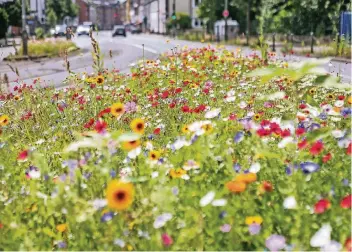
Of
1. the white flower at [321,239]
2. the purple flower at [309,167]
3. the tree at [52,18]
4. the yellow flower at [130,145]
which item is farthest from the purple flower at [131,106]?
the tree at [52,18]

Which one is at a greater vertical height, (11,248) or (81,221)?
(81,221)

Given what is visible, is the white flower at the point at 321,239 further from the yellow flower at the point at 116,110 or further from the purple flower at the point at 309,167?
the yellow flower at the point at 116,110

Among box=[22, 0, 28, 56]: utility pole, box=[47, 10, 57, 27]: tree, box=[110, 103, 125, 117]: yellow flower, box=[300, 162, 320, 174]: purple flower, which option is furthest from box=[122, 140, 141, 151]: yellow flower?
box=[47, 10, 57, 27]: tree

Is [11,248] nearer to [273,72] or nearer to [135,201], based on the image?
[135,201]

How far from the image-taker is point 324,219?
321 cm

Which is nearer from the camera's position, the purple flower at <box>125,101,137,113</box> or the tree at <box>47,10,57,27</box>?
the purple flower at <box>125,101,137,113</box>

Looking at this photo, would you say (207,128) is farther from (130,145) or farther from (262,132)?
(130,145)

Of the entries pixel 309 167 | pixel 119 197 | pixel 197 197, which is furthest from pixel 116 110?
pixel 309 167

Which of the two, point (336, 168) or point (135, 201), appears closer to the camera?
point (135, 201)

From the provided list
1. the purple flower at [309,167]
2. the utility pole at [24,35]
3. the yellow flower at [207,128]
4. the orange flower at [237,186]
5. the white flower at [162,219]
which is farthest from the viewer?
the utility pole at [24,35]

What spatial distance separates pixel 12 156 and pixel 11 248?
5.25 ft

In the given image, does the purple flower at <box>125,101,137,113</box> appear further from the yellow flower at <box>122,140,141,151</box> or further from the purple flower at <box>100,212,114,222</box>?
the purple flower at <box>100,212,114,222</box>

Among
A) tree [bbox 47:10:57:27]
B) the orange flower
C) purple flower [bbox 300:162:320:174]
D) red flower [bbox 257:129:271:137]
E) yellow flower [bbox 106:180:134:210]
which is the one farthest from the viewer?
tree [bbox 47:10:57:27]

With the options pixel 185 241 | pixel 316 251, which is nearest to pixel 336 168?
pixel 316 251
